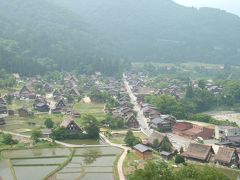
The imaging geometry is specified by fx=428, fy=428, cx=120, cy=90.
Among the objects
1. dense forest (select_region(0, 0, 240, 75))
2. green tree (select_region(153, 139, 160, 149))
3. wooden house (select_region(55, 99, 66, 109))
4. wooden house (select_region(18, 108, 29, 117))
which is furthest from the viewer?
dense forest (select_region(0, 0, 240, 75))

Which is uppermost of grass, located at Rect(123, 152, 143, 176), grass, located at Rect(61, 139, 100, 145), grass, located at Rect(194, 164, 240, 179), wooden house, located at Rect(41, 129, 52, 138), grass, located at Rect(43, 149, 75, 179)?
wooden house, located at Rect(41, 129, 52, 138)

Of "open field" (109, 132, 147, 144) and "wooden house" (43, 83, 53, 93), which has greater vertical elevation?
"wooden house" (43, 83, 53, 93)

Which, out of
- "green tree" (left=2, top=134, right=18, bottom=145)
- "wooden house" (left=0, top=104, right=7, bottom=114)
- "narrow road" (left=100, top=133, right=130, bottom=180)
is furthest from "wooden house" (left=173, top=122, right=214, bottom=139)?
"wooden house" (left=0, top=104, right=7, bottom=114)

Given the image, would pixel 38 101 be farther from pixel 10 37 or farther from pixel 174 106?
pixel 10 37

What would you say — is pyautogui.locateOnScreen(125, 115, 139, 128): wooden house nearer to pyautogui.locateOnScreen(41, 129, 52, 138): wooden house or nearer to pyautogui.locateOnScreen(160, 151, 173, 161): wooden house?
pyautogui.locateOnScreen(41, 129, 52, 138): wooden house

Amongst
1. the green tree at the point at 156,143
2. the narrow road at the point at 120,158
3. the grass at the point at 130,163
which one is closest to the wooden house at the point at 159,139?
the green tree at the point at 156,143

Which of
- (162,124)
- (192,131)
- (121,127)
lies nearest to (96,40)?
(121,127)

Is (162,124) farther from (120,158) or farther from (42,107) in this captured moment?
(42,107)
